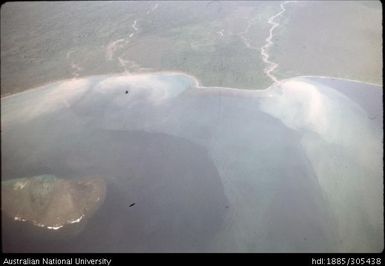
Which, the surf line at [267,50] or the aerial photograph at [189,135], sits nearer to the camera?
the aerial photograph at [189,135]

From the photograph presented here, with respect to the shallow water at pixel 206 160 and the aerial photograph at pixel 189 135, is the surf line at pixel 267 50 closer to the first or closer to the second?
the aerial photograph at pixel 189 135

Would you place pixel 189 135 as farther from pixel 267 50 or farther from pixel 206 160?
pixel 267 50

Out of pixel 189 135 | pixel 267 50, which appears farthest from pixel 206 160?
pixel 267 50

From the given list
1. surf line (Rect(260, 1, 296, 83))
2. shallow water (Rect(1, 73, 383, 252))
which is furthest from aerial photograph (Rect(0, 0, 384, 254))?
surf line (Rect(260, 1, 296, 83))

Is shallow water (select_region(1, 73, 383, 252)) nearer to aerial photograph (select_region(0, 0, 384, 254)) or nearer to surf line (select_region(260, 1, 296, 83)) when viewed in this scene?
aerial photograph (select_region(0, 0, 384, 254))

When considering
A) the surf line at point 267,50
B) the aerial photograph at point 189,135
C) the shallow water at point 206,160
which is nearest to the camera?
the shallow water at point 206,160

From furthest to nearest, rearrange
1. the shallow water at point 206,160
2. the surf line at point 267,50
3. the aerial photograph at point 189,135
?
1. the surf line at point 267,50
2. the aerial photograph at point 189,135
3. the shallow water at point 206,160

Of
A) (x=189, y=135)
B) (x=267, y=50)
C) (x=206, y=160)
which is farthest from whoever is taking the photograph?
(x=267, y=50)

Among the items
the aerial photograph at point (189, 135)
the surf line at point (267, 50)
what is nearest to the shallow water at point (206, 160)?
the aerial photograph at point (189, 135)
